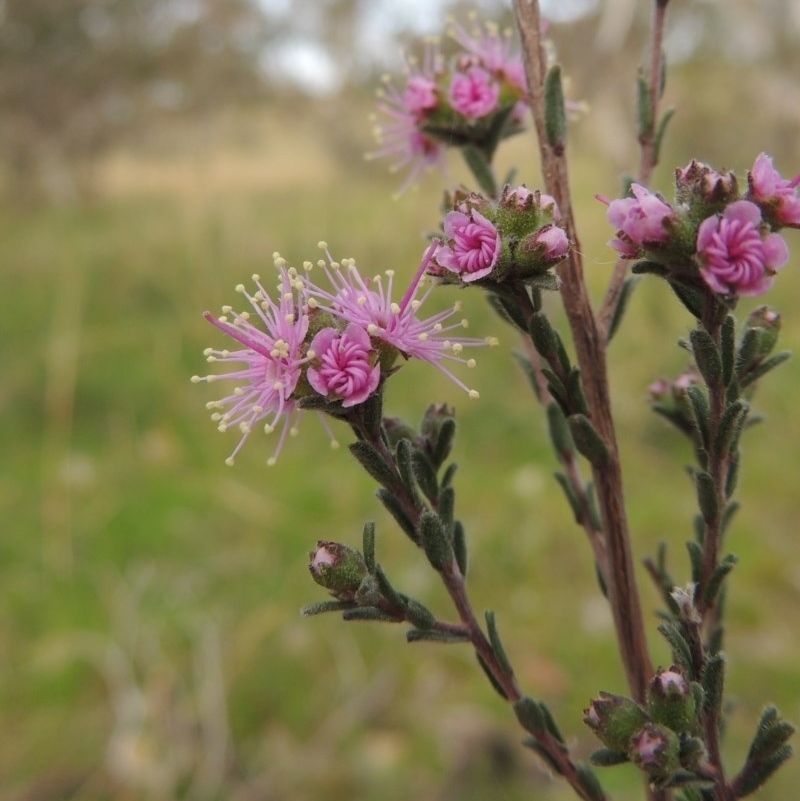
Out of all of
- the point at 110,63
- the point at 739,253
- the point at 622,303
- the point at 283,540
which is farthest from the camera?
the point at 110,63

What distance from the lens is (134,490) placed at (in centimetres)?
437

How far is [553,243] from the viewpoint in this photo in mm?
788

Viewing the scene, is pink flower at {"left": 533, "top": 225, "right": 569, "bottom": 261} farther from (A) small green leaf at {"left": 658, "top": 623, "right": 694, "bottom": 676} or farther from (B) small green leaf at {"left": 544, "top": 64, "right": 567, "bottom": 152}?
(A) small green leaf at {"left": 658, "top": 623, "right": 694, "bottom": 676}

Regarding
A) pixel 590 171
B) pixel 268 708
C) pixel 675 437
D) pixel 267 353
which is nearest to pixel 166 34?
pixel 590 171

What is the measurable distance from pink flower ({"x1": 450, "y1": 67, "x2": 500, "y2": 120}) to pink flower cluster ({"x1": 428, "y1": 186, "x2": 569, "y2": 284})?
1.18ft

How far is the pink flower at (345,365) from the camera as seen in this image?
0.82 meters

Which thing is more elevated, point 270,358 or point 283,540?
point 270,358

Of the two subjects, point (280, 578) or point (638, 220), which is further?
point (280, 578)

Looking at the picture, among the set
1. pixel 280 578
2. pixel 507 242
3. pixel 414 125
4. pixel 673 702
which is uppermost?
pixel 414 125

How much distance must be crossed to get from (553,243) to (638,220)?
0.08 meters

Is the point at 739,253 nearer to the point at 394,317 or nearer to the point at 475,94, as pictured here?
the point at 394,317

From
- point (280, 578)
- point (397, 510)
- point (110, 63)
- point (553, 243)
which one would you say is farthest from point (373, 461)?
point (110, 63)

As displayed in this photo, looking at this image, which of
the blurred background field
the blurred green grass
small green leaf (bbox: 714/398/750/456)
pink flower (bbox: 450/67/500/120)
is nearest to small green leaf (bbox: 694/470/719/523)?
small green leaf (bbox: 714/398/750/456)

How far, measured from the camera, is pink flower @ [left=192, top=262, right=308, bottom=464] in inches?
34.3
